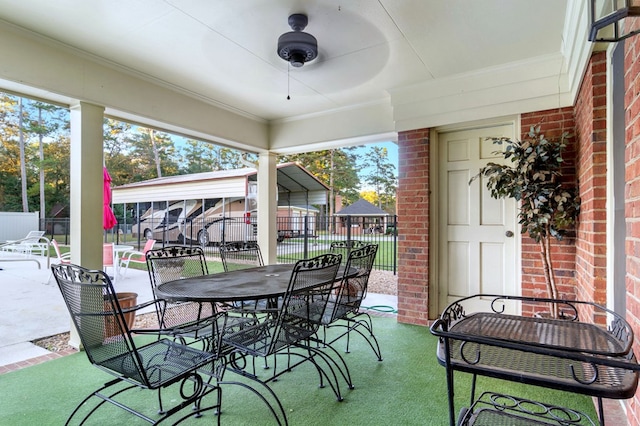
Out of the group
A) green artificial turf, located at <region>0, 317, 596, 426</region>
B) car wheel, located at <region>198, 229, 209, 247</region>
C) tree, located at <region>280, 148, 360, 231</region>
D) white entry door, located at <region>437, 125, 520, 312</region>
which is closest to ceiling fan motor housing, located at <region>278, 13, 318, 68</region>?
white entry door, located at <region>437, 125, 520, 312</region>

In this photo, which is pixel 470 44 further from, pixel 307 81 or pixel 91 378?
pixel 91 378

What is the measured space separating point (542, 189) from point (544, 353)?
2.09 metres

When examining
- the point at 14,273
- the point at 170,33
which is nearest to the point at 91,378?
the point at 170,33

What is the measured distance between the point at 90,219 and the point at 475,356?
3.21 meters

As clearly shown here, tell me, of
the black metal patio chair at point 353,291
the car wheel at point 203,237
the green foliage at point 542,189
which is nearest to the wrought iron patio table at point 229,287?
the black metal patio chair at point 353,291

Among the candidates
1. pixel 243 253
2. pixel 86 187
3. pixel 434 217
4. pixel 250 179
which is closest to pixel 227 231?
pixel 250 179

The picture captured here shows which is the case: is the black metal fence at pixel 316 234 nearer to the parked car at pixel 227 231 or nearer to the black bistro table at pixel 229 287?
the parked car at pixel 227 231

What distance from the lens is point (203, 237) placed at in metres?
9.88

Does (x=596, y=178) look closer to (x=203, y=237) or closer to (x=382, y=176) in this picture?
(x=203, y=237)

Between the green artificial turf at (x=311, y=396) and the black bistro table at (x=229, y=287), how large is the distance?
0.73m

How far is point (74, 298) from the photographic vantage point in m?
1.63

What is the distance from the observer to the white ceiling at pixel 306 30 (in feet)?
7.44

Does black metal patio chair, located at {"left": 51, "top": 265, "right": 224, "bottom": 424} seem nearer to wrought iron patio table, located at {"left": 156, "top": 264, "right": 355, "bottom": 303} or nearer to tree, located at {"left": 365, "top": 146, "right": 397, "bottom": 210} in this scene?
wrought iron patio table, located at {"left": 156, "top": 264, "right": 355, "bottom": 303}

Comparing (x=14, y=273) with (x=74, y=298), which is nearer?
(x=74, y=298)
